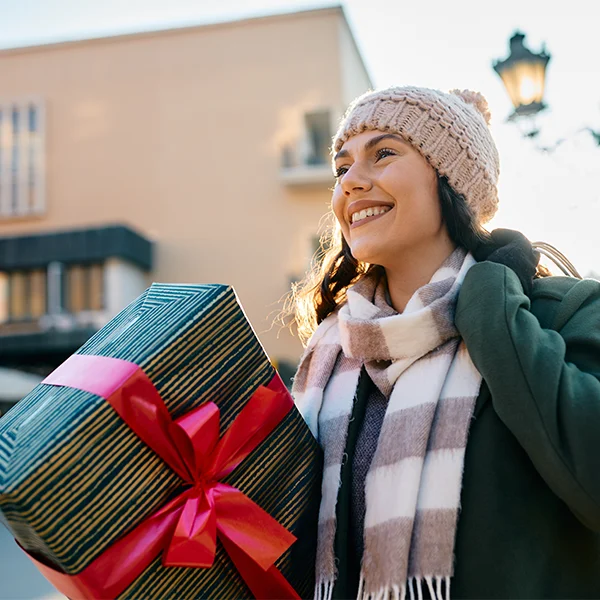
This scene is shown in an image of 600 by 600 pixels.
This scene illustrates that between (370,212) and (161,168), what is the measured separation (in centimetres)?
1493

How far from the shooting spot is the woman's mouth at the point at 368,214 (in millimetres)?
1826

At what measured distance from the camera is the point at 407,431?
1.58 m

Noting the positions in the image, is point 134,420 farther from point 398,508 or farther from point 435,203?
point 435,203

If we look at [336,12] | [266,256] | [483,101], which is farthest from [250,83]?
[483,101]

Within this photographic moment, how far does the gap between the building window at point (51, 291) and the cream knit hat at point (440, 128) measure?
1395 cm

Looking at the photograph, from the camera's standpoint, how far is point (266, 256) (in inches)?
610

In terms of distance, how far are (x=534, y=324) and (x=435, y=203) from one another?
51cm

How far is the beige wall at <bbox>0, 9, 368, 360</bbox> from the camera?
15656 millimetres

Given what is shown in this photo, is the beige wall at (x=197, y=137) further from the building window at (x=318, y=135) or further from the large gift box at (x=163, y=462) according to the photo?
the large gift box at (x=163, y=462)

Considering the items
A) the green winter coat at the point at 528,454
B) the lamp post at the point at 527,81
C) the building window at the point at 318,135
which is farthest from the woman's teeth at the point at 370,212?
the building window at the point at 318,135

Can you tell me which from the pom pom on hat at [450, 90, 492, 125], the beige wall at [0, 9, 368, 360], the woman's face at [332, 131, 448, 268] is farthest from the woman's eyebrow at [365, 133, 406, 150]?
the beige wall at [0, 9, 368, 360]

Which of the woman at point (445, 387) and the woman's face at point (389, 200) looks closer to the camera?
the woman at point (445, 387)

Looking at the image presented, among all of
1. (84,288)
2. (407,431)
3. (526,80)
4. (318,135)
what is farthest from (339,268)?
(318,135)

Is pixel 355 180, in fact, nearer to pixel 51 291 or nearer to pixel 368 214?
pixel 368 214
